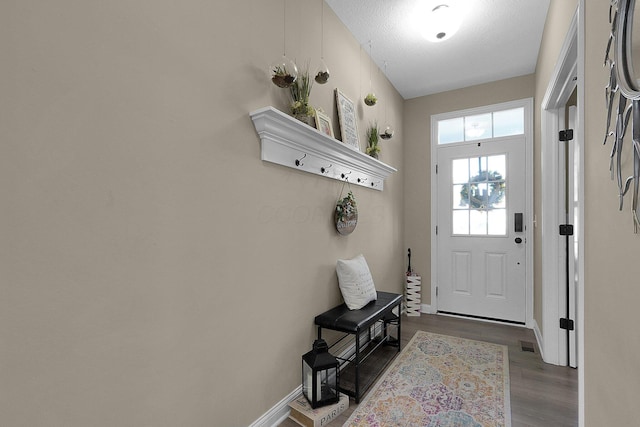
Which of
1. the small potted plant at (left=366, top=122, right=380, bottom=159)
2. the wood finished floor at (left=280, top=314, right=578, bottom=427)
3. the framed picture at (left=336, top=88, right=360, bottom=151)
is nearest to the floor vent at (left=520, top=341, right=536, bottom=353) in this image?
the wood finished floor at (left=280, top=314, right=578, bottom=427)

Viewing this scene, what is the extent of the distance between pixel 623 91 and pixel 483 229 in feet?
9.80

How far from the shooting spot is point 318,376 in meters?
1.79

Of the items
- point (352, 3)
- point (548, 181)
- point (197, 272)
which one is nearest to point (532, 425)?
point (548, 181)

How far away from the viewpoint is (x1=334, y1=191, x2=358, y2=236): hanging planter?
2.36 metres

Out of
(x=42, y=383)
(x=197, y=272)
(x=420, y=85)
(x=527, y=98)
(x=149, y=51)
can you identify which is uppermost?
(x=420, y=85)

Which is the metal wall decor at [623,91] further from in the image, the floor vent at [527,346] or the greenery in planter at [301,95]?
the floor vent at [527,346]

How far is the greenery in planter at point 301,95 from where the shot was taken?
186 centimetres

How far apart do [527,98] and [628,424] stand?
343 centimetres

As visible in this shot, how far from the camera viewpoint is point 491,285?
358 centimetres

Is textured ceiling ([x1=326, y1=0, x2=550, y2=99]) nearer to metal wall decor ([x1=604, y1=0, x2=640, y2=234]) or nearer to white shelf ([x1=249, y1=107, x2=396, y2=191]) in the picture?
white shelf ([x1=249, y1=107, x2=396, y2=191])

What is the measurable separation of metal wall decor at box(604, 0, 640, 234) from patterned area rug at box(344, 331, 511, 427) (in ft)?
4.89

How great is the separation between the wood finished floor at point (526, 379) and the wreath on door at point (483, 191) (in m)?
1.36

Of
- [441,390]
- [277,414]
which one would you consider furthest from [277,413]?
[441,390]

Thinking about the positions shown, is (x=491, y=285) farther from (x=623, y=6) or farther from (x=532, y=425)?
(x=623, y=6)
